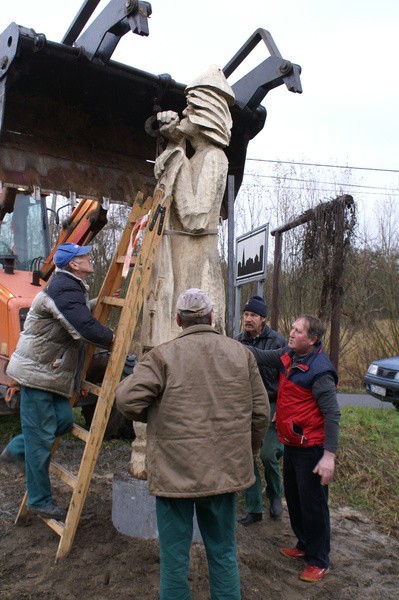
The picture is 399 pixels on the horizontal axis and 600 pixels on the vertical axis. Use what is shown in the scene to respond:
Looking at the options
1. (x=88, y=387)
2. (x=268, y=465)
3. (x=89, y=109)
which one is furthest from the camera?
(x=89, y=109)

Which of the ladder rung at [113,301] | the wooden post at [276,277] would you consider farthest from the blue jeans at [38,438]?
the wooden post at [276,277]

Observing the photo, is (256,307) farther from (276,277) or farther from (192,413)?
(276,277)

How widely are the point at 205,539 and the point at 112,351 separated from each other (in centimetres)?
128

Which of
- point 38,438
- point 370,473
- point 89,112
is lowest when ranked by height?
point 370,473

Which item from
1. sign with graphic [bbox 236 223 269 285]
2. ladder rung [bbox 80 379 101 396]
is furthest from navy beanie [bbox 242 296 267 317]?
ladder rung [bbox 80 379 101 396]

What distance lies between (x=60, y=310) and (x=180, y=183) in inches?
46.7

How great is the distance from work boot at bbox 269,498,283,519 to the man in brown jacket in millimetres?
1805

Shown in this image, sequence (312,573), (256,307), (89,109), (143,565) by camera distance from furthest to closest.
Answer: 1. (89,109)
2. (256,307)
3. (312,573)
4. (143,565)

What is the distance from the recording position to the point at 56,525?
3.47 metres

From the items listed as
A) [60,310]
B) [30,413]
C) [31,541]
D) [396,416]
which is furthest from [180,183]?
[396,416]

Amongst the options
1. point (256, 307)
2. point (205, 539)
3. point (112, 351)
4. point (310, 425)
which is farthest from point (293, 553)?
point (112, 351)

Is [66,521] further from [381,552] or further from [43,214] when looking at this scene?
[43,214]

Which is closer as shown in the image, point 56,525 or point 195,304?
point 195,304

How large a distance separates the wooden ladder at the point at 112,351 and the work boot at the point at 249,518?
1.30 meters
